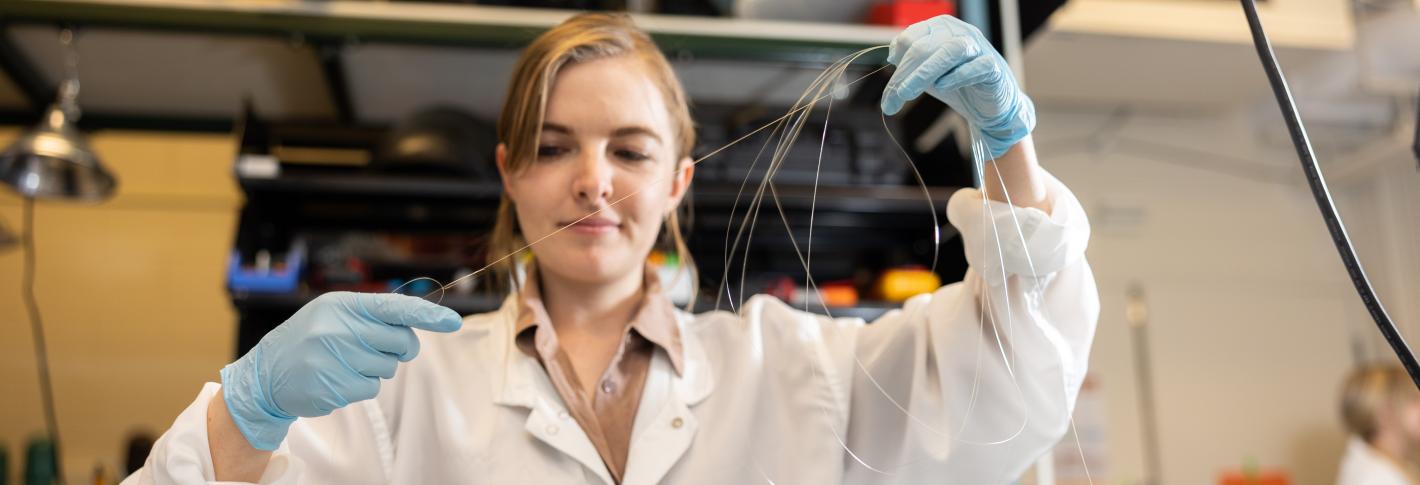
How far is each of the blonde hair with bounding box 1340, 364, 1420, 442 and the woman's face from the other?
2348mm

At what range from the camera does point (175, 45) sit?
77.4 inches

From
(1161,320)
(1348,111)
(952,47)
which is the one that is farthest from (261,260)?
(1348,111)

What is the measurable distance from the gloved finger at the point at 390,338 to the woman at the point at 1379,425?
100 inches

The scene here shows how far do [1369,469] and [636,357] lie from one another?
7.35ft

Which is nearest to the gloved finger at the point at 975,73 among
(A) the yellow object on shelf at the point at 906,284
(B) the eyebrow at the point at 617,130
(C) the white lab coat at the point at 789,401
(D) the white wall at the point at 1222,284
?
(C) the white lab coat at the point at 789,401

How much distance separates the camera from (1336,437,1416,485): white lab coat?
2426mm

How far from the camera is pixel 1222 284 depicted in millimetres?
2932

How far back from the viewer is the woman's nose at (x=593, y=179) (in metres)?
0.98

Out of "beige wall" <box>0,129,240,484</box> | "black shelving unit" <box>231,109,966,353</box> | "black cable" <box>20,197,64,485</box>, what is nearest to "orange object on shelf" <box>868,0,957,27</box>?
"black shelving unit" <box>231,109,966,353</box>

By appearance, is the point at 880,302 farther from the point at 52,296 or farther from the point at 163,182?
the point at 52,296

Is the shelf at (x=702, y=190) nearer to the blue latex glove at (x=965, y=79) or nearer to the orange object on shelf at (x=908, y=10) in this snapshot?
the orange object on shelf at (x=908, y=10)

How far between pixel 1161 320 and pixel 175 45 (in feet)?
8.65

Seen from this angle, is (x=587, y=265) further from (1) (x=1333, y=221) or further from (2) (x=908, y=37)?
(1) (x=1333, y=221)

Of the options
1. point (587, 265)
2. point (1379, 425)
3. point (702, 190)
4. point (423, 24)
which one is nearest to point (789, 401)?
point (587, 265)
